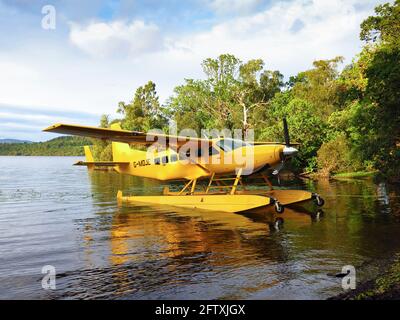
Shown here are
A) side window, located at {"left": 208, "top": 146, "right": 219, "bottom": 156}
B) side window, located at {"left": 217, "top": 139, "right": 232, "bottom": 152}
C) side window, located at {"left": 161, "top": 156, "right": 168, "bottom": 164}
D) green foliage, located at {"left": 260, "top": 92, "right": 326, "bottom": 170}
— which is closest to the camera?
side window, located at {"left": 217, "top": 139, "right": 232, "bottom": 152}

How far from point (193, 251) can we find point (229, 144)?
6.48 meters

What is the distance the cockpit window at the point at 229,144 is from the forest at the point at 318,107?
790 cm

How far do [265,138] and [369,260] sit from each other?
1096 inches

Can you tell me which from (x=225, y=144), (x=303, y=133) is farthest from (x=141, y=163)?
(x=303, y=133)

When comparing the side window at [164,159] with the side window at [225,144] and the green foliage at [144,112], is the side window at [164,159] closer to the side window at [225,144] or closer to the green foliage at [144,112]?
the side window at [225,144]

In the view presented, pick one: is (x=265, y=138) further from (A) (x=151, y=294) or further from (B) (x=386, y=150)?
(A) (x=151, y=294)

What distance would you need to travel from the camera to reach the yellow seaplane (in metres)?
13.3

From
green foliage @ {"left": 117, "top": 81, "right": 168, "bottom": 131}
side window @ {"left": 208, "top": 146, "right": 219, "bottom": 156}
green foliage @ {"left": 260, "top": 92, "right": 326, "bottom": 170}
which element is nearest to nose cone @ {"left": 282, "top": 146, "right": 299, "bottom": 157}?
side window @ {"left": 208, "top": 146, "right": 219, "bottom": 156}

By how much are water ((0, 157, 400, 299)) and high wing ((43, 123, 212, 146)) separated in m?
2.67

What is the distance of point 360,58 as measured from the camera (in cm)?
2628

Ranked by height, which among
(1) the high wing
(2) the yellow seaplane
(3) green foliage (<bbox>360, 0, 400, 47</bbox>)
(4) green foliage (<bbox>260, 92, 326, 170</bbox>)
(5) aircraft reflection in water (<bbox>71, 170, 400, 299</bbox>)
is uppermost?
(3) green foliage (<bbox>360, 0, 400, 47</bbox>)

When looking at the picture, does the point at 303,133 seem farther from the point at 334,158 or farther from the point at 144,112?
the point at 144,112

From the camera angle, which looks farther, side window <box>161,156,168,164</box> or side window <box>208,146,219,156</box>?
side window <box>161,156,168,164</box>

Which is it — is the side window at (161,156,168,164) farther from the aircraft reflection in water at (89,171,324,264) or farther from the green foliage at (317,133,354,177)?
the green foliage at (317,133,354,177)
